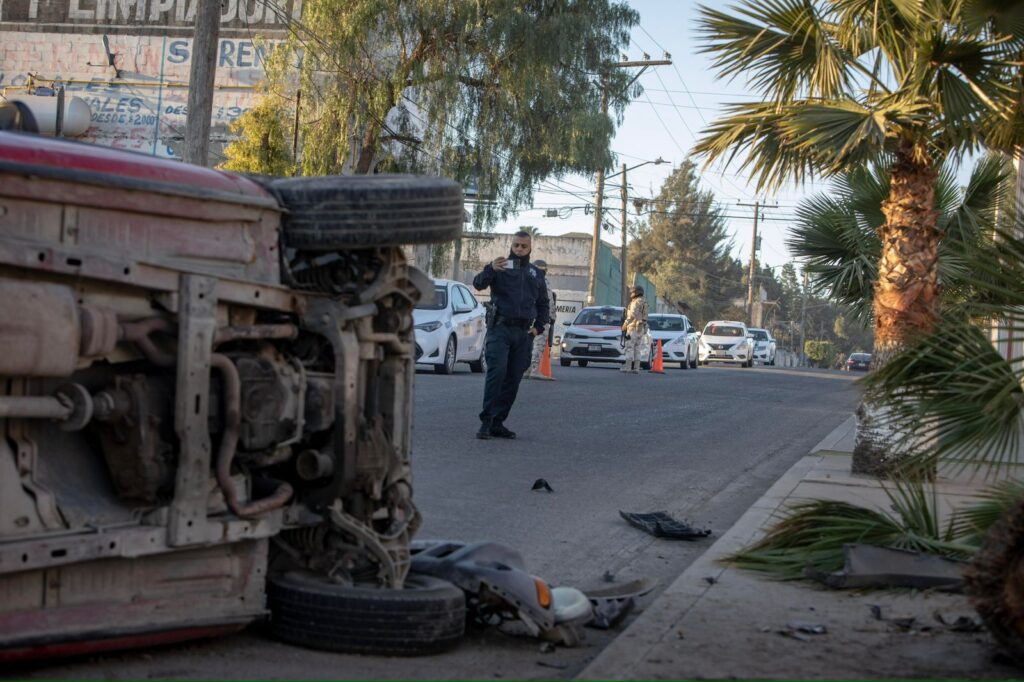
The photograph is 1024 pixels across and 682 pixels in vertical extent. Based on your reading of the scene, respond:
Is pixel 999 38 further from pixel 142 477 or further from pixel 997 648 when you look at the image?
pixel 142 477

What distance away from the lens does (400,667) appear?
4.23 m

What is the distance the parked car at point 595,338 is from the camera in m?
31.0

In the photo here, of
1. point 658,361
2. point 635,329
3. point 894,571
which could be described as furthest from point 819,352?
point 894,571

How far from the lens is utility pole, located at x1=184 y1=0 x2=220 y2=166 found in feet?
56.9

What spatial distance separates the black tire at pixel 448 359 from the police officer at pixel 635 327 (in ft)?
22.9

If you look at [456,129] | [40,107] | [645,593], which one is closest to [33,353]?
[40,107]

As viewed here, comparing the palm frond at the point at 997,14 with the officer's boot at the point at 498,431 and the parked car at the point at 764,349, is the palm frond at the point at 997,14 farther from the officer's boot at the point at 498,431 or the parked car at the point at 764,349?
the parked car at the point at 764,349

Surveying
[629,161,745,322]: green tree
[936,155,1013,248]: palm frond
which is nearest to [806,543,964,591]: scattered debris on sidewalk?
[936,155,1013,248]: palm frond

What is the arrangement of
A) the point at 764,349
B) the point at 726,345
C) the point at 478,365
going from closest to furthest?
the point at 478,365 < the point at 726,345 < the point at 764,349

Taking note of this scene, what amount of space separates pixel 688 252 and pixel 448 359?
9182 centimetres

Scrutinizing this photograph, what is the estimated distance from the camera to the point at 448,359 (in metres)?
21.9

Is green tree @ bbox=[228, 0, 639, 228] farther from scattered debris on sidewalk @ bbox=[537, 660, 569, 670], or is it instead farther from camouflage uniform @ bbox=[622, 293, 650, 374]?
scattered debris on sidewalk @ bbox=[537, 660, 569, 670]

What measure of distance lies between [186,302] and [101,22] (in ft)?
125

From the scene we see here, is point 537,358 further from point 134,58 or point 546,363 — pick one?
point 134,58
